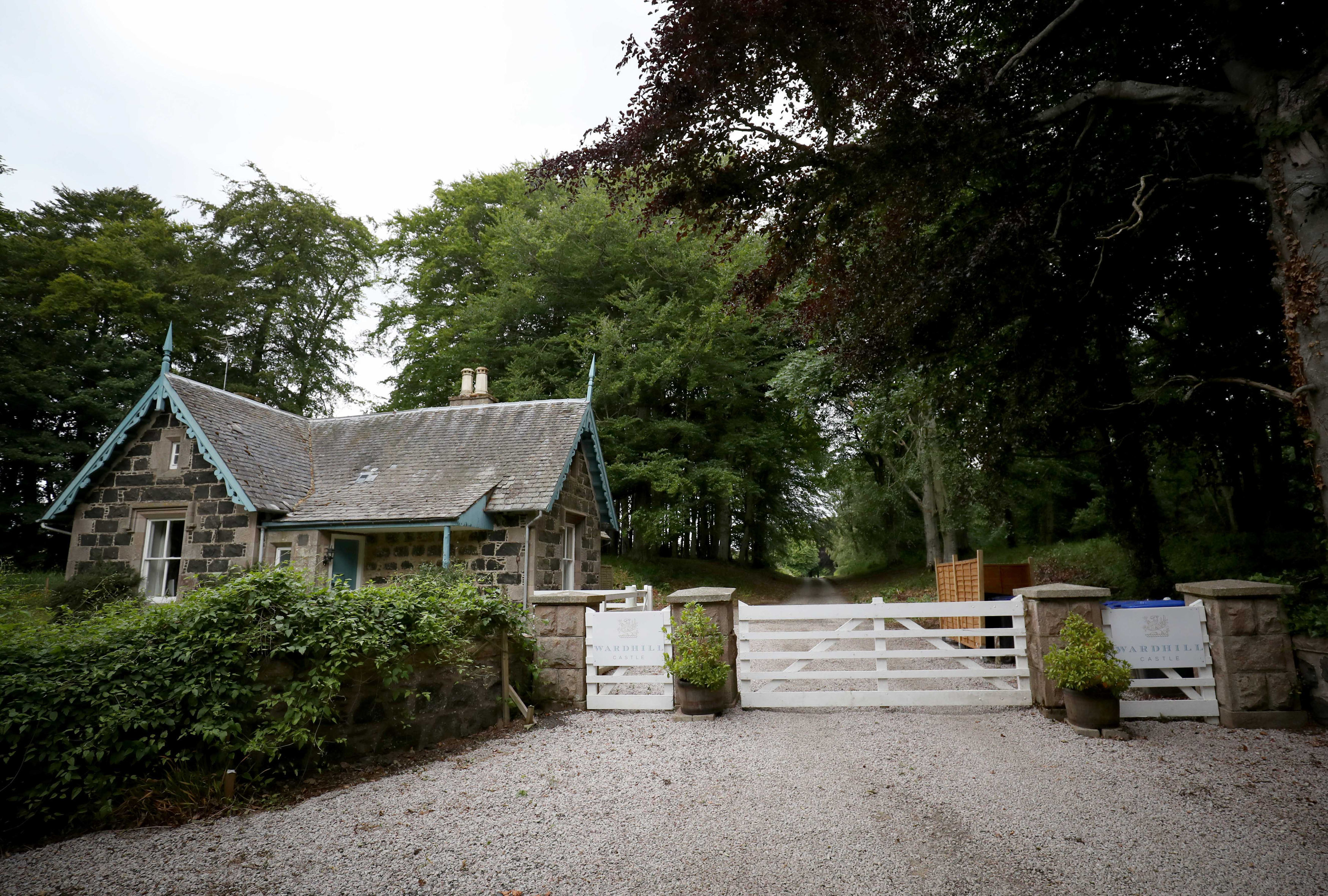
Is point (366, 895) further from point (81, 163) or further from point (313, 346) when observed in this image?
point (313, 346)

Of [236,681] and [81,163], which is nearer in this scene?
[236,681]

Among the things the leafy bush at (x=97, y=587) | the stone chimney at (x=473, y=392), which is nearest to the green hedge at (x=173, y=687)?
the leafy bush at (x=97, y=587)

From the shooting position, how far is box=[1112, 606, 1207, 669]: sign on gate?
593 centimetres

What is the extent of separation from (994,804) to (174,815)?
5008 millimetres

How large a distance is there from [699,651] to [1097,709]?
11.1ft

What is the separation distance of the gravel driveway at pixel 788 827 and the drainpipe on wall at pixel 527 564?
6.34 metres

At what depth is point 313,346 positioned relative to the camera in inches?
1069

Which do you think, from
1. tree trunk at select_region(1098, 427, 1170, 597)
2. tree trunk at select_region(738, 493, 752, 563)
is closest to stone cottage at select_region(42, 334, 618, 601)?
tree trunk at select_region(1098, 427, 1170, 597)

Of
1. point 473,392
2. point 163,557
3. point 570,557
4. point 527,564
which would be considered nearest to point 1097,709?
point 527,564

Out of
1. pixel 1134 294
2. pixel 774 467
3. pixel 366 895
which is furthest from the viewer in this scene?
pixel 774 467

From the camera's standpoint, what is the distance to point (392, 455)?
46.7ft

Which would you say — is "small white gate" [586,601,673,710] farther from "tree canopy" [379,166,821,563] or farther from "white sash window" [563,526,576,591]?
"tree canopy" [379,166,821,563]

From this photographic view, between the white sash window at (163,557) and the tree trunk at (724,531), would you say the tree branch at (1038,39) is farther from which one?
the tree trunk at (724,531)

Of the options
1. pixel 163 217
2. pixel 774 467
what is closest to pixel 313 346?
pixel 163 217
